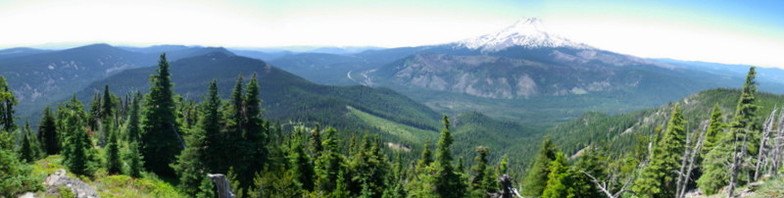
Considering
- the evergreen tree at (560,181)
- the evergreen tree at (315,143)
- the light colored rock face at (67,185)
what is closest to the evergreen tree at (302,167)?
the evergreen tree at (315,143)

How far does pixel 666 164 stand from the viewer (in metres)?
41.7

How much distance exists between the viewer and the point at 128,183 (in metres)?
31.7

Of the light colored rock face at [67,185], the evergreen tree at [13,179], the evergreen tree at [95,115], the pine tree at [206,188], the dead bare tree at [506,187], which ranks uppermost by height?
the dead bare tree at [506,187]

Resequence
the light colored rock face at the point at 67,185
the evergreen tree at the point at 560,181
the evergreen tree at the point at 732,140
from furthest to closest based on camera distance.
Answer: the evergreen tree at the point at 732,140
the evergreen tree at the point at 560,181
the light colored rock face at the point at 67,185

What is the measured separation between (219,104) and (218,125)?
2396 mm

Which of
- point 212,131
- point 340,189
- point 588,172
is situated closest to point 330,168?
point 340,189

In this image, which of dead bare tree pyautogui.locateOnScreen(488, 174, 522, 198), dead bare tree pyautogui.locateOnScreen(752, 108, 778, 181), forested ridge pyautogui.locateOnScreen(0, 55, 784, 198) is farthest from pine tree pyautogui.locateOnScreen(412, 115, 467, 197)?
dead bare tree pyautogui.locateOnScreen(488, 174, 522, 198)

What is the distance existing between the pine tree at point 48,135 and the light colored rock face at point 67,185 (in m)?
32.0

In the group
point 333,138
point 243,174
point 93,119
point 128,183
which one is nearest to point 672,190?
point 333,138

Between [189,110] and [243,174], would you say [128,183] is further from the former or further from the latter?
[189,110]

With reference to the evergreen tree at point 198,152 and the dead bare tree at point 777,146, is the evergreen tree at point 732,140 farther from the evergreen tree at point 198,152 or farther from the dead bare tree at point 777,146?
the evergreen tree at point 198,152

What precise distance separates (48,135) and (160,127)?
25.1 meters

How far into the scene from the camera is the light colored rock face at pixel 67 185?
2306 cm

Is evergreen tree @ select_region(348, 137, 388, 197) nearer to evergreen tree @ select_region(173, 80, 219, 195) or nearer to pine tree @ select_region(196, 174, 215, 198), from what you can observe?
pine tree @ select_region(196, 174, 215, 198)
